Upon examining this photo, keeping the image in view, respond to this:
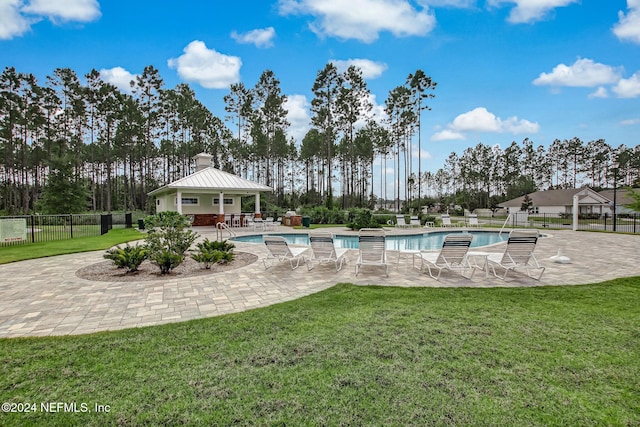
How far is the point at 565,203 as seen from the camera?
4403 centimetres

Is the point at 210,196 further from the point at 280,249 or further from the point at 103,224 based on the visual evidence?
the point at 280,249

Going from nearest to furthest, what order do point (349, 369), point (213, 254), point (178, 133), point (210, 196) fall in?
point (349, 369)
point (213, 254)
point (210, 196)
point (178, 133)

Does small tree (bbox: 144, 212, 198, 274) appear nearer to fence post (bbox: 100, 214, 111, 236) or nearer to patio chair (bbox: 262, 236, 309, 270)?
patio chair (bbox: 262, 236, 309, 270)

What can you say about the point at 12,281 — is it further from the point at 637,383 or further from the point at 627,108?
the point at 627,108

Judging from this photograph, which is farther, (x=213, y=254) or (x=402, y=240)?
(x=402, y=240)

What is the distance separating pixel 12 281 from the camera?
247 inches

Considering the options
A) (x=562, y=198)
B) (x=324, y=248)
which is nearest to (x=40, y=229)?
(x=324, y=248)

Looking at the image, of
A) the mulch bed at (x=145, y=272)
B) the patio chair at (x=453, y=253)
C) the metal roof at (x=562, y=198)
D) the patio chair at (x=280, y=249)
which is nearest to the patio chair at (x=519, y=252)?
the patio chair at (x=453, y=253)

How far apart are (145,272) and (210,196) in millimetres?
16136

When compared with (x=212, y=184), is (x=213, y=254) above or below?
below

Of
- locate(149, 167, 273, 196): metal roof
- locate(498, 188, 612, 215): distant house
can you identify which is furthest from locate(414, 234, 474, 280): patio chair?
locate(498, 188, 612, 215): distant house

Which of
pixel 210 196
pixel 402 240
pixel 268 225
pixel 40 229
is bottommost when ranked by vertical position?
pixel 402 240

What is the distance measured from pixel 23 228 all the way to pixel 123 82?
1027 inches

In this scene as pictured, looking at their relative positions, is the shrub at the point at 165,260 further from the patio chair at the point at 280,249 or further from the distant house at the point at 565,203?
the distant house at the point at 565,203
